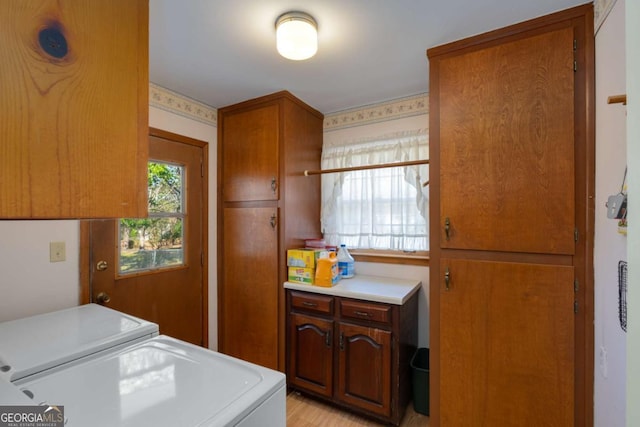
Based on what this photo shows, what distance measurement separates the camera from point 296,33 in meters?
1.35

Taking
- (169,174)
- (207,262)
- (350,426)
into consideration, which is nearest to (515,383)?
(350,426)

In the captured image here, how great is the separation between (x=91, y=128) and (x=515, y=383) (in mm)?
1891

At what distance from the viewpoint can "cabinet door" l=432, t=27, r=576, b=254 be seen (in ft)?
4.32

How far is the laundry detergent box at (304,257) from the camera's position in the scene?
209 cm

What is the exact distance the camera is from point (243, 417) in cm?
75

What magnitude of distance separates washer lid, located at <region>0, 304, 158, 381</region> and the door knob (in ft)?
0.85

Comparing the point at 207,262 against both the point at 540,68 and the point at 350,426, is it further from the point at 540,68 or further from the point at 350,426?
the point at 540,68

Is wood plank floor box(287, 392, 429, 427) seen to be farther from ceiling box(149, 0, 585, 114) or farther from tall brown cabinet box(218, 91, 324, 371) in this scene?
ceiling box(149, 0, 585, 114)

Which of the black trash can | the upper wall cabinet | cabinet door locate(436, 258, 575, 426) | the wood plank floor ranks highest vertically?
the upper wall cabinet

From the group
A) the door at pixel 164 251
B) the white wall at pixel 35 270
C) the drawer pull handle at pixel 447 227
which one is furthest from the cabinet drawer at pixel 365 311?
the white wall at pixel 35 270

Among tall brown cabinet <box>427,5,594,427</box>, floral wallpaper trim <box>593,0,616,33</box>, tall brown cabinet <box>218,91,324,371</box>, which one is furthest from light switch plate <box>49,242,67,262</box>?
floral wallpaper trim <box>593,0,616,33</box>

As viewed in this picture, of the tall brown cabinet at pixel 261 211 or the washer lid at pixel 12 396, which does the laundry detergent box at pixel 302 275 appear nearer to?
the tall brown cabinet at pixel 261 211

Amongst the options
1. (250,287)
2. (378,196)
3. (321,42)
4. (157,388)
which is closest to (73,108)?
(157,388)

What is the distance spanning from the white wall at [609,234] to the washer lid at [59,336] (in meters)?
1.87
